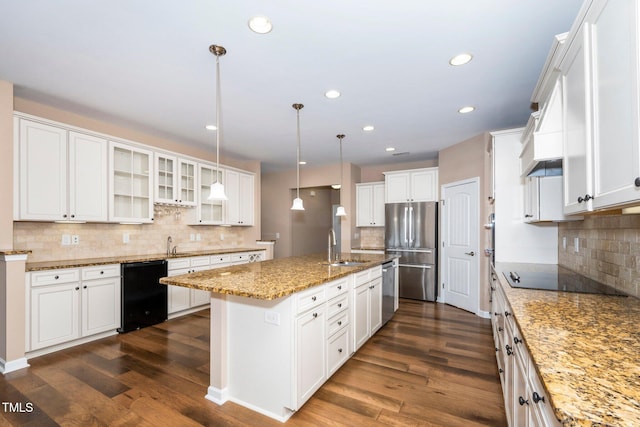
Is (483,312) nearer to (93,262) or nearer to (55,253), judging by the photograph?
(93,262)

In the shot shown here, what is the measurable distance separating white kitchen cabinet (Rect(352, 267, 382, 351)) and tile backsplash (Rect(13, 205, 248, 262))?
319cm

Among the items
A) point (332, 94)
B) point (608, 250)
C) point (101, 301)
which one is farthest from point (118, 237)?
point (608, 250)

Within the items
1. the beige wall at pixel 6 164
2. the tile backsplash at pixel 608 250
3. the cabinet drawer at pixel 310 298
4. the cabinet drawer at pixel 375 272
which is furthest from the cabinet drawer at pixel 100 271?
the tile backsplash at pixel 608 250

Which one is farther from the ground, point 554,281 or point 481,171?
point 481,171

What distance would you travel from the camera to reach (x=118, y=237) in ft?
12.9

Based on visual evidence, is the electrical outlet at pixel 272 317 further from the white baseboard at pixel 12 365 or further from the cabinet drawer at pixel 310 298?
the white baseboard at pixel 12 365

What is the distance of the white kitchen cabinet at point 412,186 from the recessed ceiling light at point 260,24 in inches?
155

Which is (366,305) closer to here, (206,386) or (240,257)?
(206,386)

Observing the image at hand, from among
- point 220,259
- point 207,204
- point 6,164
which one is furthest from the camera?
point 207,204

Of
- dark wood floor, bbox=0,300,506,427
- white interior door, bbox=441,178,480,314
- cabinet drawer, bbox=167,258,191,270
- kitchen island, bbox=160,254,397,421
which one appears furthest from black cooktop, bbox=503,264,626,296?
cabinet drawer, bbox=167,258,191,270

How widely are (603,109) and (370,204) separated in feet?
15.7

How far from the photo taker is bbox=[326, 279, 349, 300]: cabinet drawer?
2397 mm

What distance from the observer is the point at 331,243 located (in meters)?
3.30

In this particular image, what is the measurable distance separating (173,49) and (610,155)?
268 cm
